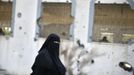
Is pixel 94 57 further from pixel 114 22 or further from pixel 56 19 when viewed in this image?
pixel 56 19

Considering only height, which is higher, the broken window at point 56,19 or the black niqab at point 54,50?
the broken window at point 56,19

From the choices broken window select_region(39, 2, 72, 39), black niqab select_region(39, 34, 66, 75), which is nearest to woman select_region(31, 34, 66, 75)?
black niqab select_region(39, 34, 66, 75)

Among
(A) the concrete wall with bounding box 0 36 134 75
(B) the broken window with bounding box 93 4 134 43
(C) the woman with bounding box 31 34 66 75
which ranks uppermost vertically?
(B) the broken window with bounding box 93 4 134 43

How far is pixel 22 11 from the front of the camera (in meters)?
13.8

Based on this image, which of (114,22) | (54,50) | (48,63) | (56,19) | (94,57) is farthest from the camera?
(56,19)

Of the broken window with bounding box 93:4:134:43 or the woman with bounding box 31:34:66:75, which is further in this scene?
the broken window with bounding box 93:4:134:43

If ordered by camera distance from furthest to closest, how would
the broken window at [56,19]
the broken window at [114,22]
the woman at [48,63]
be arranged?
the broken window at [56,19]
the broken window at [114,22]
the woman at [48,63]

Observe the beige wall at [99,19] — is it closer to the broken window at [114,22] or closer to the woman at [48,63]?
the broken window at [114,22]

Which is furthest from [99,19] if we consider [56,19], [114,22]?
[56,19]

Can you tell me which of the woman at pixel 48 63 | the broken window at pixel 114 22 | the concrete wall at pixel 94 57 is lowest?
the concrete wall at pixel 94 57

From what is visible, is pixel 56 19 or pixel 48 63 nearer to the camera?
pixel 48 63

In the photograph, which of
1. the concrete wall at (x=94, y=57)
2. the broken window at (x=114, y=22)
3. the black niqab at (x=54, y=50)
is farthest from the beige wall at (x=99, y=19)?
the black niqab at (x=54, y=50)

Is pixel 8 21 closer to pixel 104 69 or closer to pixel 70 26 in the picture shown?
pixel 70 26

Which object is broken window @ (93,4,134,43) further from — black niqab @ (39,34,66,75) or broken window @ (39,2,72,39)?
black niqab @ (39,34,66,75)
